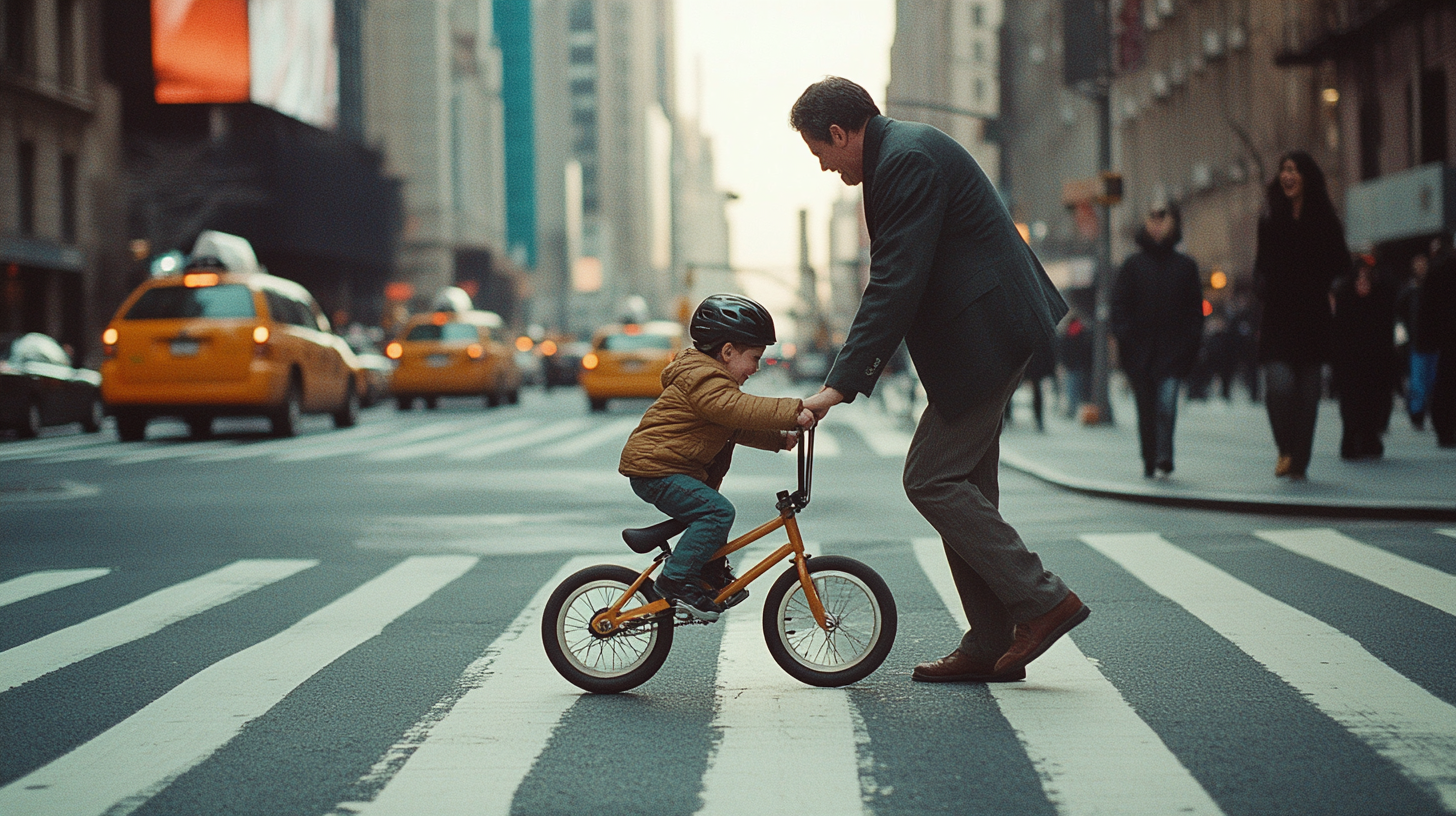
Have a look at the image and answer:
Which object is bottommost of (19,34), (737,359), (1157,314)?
(737,359)

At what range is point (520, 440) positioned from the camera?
20.7 metres

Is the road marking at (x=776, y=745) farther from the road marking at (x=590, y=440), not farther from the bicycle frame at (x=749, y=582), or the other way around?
the road marking at (x=590, y=440)

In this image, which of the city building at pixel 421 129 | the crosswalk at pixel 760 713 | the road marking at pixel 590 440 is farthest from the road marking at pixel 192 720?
the city building at pixel 421 129

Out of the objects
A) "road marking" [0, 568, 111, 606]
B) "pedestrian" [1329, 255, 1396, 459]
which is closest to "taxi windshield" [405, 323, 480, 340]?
"pedestrian" [1329, 255, 1396, 459]

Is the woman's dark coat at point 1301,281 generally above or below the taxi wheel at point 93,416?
above

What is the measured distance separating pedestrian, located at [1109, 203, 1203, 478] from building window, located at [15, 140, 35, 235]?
34440mm

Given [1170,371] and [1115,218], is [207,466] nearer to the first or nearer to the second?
[1170,371]

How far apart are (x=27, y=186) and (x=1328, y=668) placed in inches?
1597

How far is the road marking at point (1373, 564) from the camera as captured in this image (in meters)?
7.10

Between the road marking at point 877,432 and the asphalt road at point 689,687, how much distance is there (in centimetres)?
668

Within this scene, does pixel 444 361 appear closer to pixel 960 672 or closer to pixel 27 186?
pixel 27 186

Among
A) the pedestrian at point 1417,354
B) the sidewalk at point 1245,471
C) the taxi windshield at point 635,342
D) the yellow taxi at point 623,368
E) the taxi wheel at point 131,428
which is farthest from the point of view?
the taxi windshield at point 635,342

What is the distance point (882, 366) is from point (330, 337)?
716 inches

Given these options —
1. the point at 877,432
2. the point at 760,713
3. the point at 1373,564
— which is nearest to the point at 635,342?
the point at 877,432
